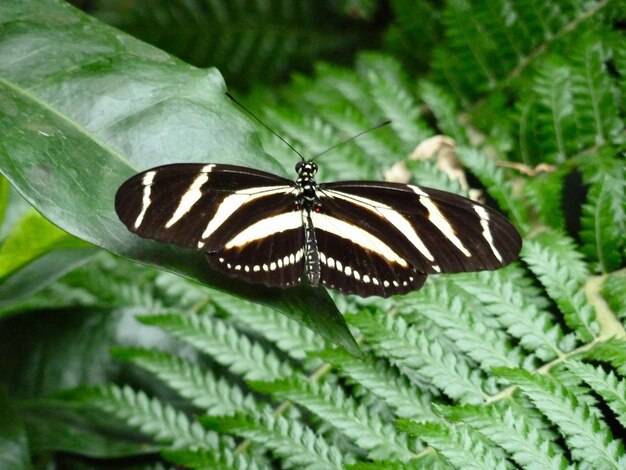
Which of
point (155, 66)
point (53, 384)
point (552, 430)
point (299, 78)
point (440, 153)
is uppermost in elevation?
point (299, 78)

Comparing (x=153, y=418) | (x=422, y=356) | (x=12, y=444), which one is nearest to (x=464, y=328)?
(x=422, y=356)

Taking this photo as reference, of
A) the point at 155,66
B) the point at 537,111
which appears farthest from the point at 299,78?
the point at 155,66

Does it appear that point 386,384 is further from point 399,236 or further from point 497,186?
point 497,186

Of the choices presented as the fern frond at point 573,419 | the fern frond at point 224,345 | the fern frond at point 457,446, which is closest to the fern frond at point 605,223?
the fern frond at point 573,419

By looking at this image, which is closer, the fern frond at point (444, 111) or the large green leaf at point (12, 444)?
the large green leaf at point (12, 444)

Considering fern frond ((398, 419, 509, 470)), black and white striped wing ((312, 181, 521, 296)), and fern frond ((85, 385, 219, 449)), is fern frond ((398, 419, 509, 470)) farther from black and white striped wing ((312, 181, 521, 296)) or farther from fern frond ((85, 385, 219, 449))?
fern frond ((85, 385, 219, 449))

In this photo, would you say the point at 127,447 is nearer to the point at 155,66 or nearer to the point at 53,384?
the point at 53,384

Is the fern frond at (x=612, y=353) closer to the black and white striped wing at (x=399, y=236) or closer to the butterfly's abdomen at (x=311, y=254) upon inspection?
the black and white striped wing at (x=399, y=236)
